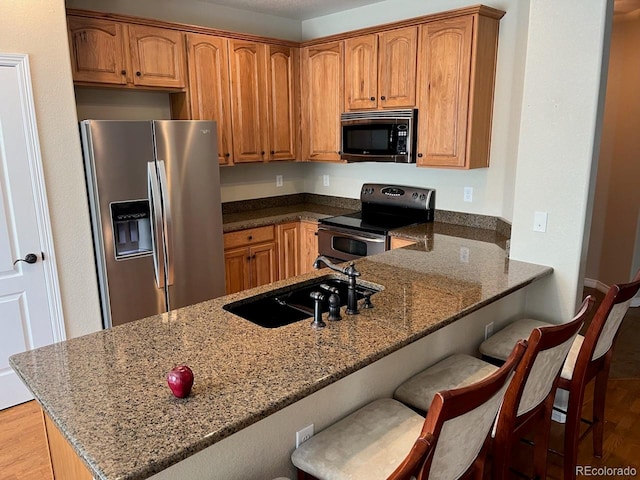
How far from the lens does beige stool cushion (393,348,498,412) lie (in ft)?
6.00

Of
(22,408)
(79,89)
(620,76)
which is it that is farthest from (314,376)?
(620,76)

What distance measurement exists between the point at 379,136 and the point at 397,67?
0.53 m

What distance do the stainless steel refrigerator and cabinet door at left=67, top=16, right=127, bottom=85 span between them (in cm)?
49

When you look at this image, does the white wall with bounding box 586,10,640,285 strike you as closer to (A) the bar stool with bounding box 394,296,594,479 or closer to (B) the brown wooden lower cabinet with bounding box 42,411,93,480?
(A) the bar stool with bounding box 394,296,594,479

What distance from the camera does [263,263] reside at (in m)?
4.13

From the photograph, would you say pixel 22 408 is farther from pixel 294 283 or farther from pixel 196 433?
pixel 196 433

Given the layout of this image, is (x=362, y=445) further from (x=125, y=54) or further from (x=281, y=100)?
(x=281, y=100)

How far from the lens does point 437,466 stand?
4.11ft

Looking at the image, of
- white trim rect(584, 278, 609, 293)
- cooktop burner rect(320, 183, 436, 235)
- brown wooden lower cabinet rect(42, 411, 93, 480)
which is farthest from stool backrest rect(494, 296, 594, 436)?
white trim rect(584, 278, 609, 293)

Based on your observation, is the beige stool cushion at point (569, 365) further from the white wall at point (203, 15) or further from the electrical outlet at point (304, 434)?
the white wall at point (203, 15)

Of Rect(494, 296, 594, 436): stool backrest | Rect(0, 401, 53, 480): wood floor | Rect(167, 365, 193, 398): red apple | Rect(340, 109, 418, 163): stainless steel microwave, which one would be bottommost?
Rect(0, 401, 53, 480): wood floor

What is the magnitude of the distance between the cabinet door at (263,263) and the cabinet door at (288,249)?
62 millimetres

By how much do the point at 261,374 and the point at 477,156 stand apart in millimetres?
2641

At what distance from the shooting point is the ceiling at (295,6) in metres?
3.96
